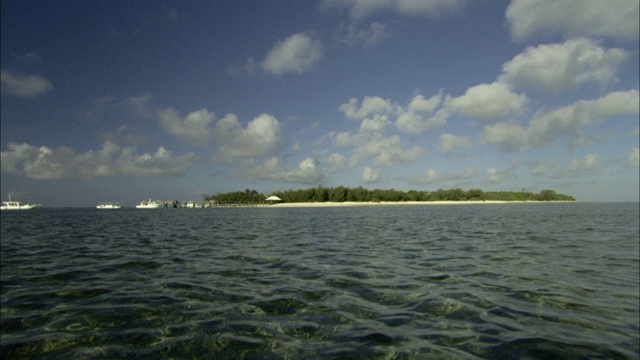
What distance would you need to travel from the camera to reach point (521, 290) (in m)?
9.25

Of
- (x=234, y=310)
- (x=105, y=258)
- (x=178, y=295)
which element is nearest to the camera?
(x=234, y=310)

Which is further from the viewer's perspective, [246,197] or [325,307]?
[246,197]

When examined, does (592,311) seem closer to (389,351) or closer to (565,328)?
(565,328)

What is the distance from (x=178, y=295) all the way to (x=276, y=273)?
137 inches

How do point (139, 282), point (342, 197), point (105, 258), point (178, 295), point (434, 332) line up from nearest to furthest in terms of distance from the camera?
point (434, 332) → point (178, 295) → point (139, 282) → point (105, 258) → point (342, 197)

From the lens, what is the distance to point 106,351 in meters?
5.49

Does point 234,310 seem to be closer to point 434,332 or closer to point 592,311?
point 434,332

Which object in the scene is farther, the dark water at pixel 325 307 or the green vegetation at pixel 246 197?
the green vegetation at pixel 246 197

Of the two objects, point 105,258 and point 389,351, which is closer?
point 389,351

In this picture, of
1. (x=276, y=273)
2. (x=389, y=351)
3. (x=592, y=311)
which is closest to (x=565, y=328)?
(x=592, y=311)

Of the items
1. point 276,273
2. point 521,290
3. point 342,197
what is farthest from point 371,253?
point 342,197

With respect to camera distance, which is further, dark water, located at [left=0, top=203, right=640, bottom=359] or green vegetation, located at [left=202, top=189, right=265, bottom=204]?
green vegetation, located at [left=202, top=189, right=265, bottom=204]

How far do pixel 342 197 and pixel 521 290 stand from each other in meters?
177

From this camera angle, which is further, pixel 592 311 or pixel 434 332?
pixel 592 311
